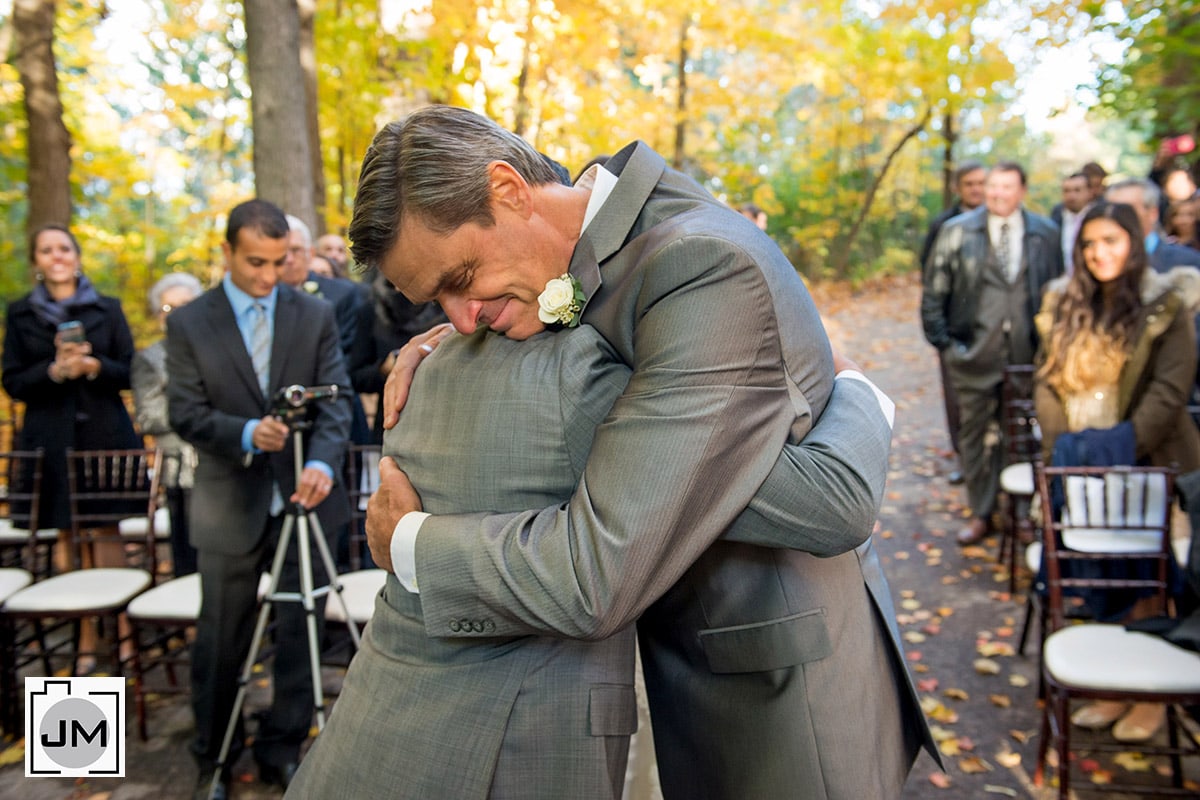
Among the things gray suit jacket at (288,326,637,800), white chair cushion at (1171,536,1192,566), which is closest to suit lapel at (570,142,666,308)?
gray suit jacket at (288,326,637,800)

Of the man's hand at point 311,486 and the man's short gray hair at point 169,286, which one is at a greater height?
the man's short gray hair at point 169,286

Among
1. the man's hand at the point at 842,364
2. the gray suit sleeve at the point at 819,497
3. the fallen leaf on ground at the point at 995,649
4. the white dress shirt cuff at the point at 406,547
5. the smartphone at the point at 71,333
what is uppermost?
the smartphone at the point at 71,333

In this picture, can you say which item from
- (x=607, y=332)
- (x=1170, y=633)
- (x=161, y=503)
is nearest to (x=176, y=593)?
(x=161, y=503)

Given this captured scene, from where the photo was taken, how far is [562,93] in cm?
1256

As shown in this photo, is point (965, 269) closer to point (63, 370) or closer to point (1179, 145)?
point (1179, 145)

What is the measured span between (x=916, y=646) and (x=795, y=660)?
3995 mm

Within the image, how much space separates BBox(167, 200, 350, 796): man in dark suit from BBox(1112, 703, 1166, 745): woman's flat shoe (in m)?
3.43

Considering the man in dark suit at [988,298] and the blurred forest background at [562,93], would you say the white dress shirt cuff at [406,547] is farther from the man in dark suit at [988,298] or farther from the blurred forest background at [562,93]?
the man in dark suit at [988,298]

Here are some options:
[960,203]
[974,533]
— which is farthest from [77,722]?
[960,203]

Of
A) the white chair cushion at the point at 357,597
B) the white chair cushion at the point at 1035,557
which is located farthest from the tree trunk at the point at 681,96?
the white chair cushion at the point at 357,597

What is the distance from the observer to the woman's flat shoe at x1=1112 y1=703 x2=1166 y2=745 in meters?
3.93

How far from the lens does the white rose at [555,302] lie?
5.15 ft

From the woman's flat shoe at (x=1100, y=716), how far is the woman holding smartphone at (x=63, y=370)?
5.10m

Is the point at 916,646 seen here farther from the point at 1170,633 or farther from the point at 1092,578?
the point at 1170,633
